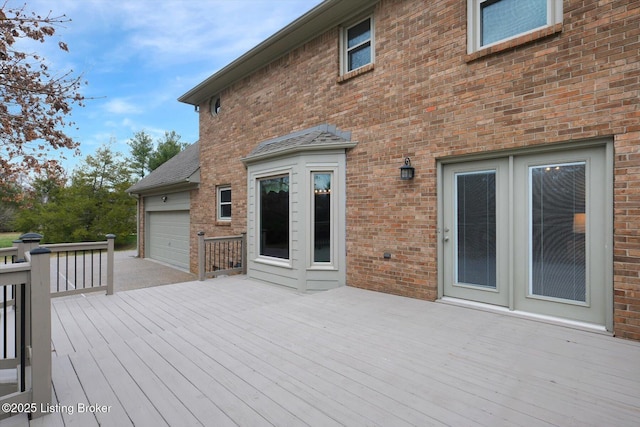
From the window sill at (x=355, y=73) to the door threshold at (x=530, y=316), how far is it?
4.11 m

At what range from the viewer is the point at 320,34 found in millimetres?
6445

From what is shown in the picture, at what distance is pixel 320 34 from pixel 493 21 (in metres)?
3.42

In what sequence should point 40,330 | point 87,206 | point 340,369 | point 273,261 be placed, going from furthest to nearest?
point 87,206 → point 273,261 → point 340,369 → point 40,330

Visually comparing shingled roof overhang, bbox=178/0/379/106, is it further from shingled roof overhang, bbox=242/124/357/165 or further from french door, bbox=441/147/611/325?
french door, bbox=441/147/611/325

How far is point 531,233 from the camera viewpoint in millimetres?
3943

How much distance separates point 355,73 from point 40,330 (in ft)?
18.5

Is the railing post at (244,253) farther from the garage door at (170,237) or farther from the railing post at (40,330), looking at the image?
the railing post at (40,330)

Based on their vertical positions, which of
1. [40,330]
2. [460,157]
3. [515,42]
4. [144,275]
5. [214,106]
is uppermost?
[214,106]

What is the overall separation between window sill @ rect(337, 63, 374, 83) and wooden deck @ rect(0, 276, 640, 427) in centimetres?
409

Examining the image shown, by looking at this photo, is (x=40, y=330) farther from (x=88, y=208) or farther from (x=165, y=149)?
(x=165, y=149)

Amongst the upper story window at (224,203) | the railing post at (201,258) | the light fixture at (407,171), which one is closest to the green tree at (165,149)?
the upper story window at (224,203)

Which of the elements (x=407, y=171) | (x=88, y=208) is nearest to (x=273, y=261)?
(x=407, y=171)

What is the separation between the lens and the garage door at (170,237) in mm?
11617

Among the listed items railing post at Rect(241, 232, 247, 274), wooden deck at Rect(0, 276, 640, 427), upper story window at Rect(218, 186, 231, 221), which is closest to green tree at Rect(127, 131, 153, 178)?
upper story window at Rect(218, 186, 231, 221)
